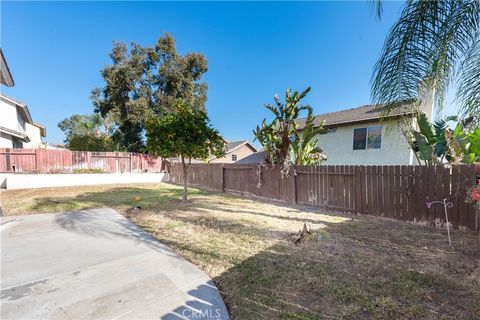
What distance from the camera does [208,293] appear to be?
2.57 m

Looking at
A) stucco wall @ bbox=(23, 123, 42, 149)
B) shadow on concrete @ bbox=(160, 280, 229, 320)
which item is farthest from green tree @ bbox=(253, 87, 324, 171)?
stucco wall @ bbox=(23, 123, 42, 149)

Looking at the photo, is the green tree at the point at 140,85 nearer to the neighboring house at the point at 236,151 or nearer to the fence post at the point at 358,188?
the neighboring house at the point at 236,151

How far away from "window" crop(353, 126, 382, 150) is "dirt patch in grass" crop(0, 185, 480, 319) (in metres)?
6.43

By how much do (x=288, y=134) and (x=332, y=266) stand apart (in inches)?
235

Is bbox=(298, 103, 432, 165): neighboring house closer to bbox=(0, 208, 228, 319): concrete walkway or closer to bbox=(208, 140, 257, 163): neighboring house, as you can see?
bbox=(0, 208, 228, 319): concrete walkway

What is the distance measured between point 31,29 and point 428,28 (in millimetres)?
14426

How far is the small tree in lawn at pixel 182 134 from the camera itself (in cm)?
763

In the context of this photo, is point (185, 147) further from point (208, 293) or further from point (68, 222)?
point (208, 293)

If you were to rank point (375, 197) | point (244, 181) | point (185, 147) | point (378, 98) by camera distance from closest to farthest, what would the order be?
point (378, 98) → point (375, 197) → point (185, 147) → point (244, 181)

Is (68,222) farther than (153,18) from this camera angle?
No

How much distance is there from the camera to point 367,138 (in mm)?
11297

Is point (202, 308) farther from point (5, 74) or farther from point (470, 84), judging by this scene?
point (5, 74)

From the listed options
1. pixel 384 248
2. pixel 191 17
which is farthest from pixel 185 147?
pixel 191 17

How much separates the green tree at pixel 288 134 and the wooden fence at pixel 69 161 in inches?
491
